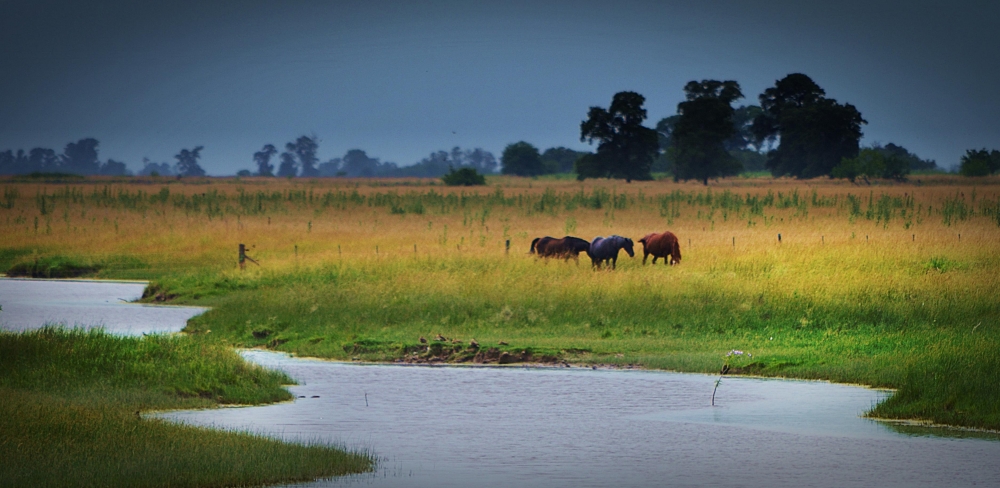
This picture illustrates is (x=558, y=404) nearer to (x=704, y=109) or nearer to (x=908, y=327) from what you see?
(x=908, y=327)

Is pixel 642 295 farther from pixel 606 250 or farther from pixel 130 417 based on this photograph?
pixel 130 417

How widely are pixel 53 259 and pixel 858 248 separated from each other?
3051cm

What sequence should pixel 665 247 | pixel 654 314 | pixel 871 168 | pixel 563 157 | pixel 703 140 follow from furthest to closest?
pixel 563 157
pixel 703 140
pixel 871 168
pixel 665 247
pixel 654 314

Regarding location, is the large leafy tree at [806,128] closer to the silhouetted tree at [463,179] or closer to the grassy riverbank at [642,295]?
the silhouetted tree at [463,179]

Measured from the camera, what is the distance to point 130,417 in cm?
1631

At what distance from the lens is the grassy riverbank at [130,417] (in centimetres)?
1362

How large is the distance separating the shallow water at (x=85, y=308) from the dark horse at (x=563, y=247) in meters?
10.2

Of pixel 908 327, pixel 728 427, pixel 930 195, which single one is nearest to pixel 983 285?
pixel 908 327

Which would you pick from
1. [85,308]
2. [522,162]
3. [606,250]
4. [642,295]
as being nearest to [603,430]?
[642,295]

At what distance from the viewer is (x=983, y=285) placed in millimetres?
28828

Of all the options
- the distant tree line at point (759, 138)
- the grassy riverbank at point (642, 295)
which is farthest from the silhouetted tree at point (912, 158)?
the grassy riverbank at point (642, 295)

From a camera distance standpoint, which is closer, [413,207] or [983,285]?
[983,285]

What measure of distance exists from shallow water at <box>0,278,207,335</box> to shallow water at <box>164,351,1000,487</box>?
296 inches

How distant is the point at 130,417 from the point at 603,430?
6.75 metres
